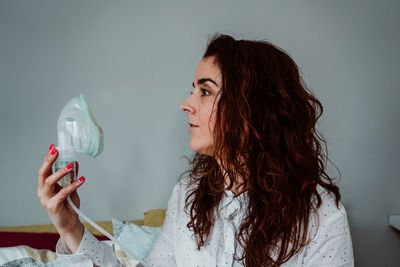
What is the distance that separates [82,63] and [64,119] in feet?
3.01

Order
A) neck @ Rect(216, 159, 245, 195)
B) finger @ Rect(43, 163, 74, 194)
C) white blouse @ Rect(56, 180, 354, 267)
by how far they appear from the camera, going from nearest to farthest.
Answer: finger @ Rect(43, 163, 74, 194)
white blouse @ Rect(56, 180, 354, 267)
neck @ Rect(216, 159, 245, 195)

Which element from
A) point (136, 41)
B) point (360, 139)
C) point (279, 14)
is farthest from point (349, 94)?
point (136, 41)

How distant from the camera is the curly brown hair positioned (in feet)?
3.09

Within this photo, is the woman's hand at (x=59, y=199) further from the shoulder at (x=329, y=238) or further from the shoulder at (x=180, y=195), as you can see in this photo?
the shoulder at (x=329, y=238)

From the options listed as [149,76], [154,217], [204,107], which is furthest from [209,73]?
[154,217]

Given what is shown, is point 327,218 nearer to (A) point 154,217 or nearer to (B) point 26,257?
(A) point 154,217

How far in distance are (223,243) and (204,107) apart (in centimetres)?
42

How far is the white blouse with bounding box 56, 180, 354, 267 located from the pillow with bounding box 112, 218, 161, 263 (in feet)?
0.65

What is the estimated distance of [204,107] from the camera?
3.13 ft

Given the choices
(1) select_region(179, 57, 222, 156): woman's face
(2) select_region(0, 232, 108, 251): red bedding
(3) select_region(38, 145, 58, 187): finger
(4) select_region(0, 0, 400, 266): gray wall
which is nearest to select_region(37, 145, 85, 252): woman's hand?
(3) select_region(38, 145, 58, 187): finger

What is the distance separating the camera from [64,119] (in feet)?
2.53

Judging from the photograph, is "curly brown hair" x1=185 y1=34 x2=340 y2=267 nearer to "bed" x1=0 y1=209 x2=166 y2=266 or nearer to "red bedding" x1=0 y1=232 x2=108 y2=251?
"bed" x1=0 y1=209 x2=166 y2=266

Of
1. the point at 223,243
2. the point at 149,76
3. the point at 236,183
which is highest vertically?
the point at 149,76

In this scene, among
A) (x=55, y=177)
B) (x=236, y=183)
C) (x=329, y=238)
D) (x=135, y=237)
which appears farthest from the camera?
(x=135, y=237)
